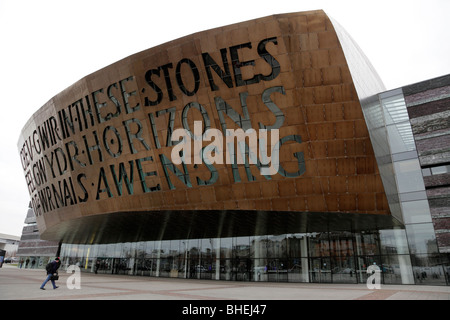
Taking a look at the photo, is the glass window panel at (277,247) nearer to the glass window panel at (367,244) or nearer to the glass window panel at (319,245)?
the glass window panel at (319,245)

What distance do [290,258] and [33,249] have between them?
210ft

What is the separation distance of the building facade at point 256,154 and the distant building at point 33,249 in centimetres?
3862

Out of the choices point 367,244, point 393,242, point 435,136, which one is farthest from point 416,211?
point 435,136

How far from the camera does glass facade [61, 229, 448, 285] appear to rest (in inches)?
1000

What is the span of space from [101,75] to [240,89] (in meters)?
11.6

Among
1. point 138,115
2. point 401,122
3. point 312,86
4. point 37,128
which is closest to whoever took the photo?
point 312,86

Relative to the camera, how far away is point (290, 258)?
30.8 m

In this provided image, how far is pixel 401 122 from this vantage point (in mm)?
27453

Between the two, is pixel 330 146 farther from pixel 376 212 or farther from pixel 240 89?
pixel 240 89

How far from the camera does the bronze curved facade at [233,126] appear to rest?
19.7 meters

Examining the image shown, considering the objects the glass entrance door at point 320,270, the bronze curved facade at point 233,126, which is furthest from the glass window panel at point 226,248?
the glass entrance door at point 320,270

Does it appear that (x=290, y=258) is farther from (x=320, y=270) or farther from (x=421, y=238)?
(x=421, y=238)

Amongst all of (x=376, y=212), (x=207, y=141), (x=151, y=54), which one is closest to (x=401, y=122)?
(x=376, y=212)

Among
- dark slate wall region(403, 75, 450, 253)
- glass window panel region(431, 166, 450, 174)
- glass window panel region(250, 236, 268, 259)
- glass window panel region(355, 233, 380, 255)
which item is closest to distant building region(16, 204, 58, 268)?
glass window panel region(250, 236, 268, 259)
